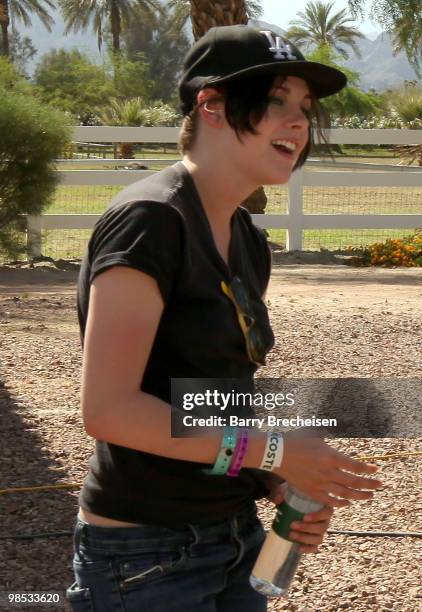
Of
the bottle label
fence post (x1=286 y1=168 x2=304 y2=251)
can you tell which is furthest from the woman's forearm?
fence post (x1=286 y1=168 x2=304 y2=251)

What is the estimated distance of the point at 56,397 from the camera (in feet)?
20.2

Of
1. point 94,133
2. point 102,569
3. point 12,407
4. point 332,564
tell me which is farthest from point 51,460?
point 94,133

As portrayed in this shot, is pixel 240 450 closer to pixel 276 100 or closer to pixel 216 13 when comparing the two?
pixel 276 100

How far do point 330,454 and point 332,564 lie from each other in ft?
7.25

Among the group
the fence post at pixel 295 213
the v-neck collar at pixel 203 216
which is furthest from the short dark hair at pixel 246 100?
the fence post at pixel 295 213

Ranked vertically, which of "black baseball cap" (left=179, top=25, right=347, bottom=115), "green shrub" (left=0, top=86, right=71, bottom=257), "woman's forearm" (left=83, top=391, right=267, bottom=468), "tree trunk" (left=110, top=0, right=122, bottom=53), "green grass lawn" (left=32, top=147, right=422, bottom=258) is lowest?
"green grass lawn" (left=32, top=147, right=422, bottom=258)

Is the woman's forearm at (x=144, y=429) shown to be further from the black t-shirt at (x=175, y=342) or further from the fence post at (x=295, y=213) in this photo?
the fence post at (x=295, y=213)

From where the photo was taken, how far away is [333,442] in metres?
5.20

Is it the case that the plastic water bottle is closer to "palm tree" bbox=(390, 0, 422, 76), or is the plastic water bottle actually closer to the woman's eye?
the woman's eye

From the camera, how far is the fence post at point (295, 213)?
13352 millimetres

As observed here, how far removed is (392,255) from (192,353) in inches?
439

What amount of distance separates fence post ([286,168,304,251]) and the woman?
11.4m

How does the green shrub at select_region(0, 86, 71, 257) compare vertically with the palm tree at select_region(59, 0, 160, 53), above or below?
below

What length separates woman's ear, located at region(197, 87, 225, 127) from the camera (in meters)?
1.91
